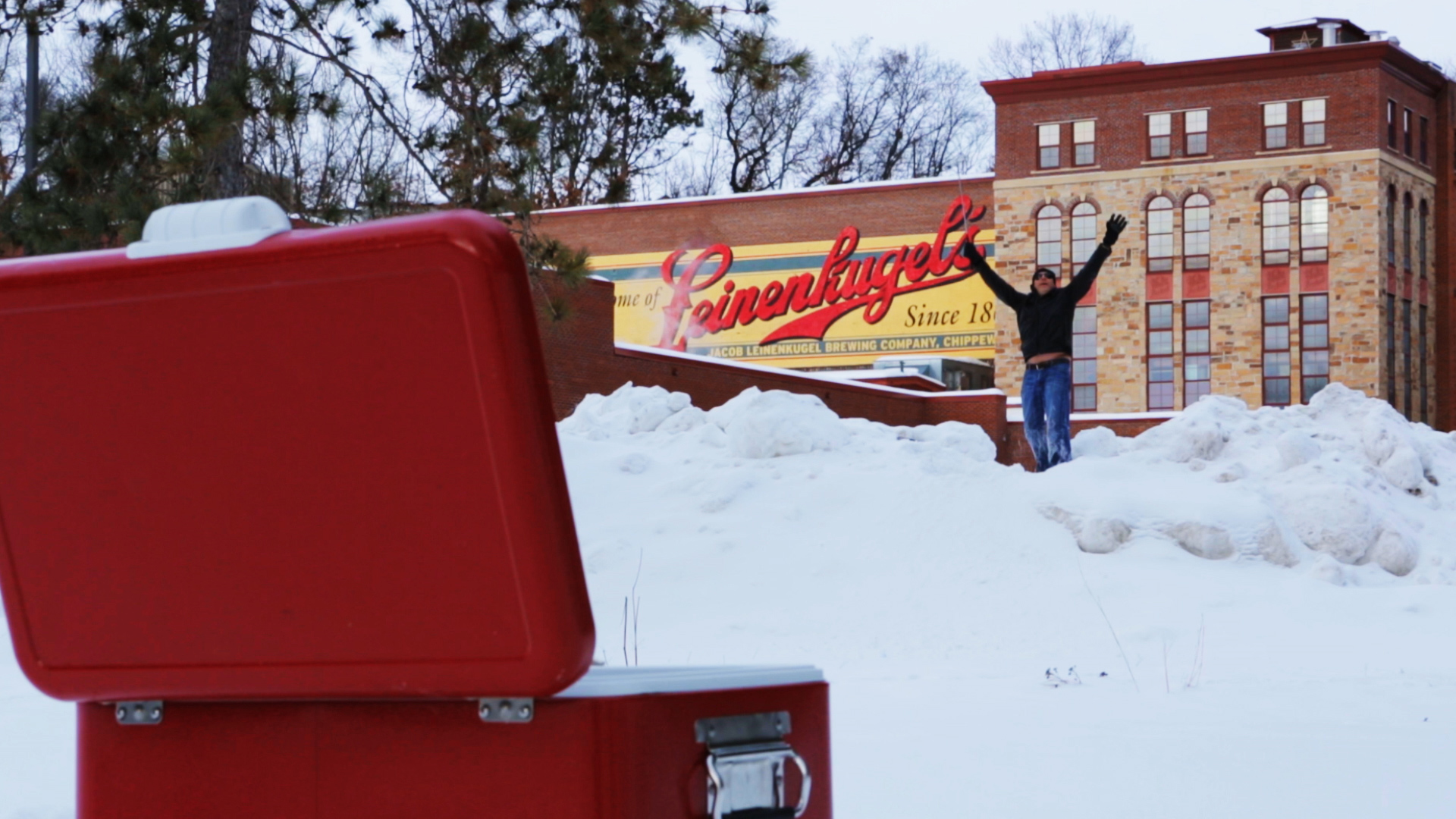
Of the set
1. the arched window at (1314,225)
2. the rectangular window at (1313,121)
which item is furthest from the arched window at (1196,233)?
the rectangular window at (1313,121)

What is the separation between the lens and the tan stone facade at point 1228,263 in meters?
41.0

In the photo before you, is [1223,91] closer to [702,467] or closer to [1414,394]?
[1414,394]

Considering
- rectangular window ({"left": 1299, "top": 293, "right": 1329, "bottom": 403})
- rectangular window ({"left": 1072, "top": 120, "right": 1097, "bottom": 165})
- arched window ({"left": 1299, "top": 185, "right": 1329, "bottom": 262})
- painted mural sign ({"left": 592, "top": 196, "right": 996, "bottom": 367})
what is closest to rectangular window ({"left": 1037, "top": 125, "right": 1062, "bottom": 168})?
rectangular window ({"left": 1072, "top": 120, "right": 1097, "bottom": 165})

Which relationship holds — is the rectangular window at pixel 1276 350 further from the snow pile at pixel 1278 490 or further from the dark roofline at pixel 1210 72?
the snow pile at pixel 1278 490

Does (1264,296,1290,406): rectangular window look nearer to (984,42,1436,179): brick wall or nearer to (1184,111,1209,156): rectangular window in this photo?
(984,42,1436,179): brick wall

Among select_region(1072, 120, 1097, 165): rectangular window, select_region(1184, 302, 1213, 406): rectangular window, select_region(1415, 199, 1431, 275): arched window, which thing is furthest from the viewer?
select_region(1415, 199, 1431, 275): arched window

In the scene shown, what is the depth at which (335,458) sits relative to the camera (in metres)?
2.34

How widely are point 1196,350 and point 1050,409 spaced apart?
31077mm

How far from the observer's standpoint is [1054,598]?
32.0 ft

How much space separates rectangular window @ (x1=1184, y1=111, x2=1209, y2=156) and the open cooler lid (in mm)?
42125

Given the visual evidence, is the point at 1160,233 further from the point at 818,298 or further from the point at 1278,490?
the point at 1278,490

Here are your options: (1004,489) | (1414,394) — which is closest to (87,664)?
(1004,489)

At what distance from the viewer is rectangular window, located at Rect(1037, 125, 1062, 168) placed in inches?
1699

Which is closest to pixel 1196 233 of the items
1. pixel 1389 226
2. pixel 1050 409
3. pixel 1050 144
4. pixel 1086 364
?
pixel 1086 364
